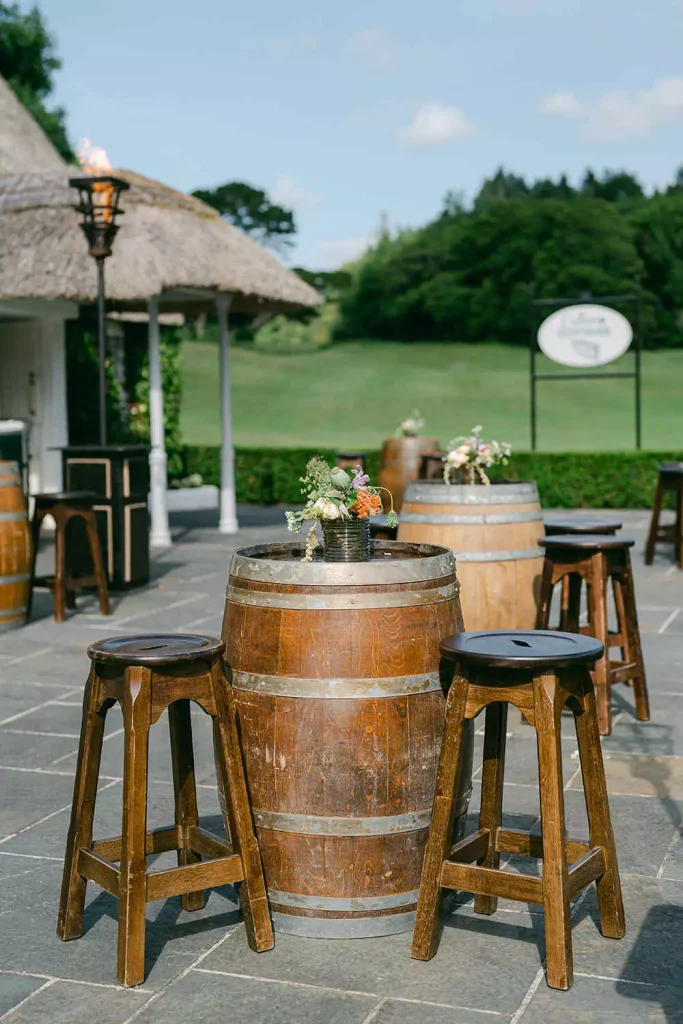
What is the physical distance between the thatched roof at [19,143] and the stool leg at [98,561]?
812cm

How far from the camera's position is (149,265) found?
1237 centimetres

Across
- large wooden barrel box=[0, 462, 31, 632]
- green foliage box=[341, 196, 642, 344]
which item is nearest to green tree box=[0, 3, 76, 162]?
green foliage box=[341, 196, 642, 344]

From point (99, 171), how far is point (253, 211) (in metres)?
67.1

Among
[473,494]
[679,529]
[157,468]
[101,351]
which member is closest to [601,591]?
[473,494]

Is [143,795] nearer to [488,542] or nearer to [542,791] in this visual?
[542,791]

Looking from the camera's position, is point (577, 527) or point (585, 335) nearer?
point (577, 527)

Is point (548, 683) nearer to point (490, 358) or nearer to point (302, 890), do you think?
point (302, 890)

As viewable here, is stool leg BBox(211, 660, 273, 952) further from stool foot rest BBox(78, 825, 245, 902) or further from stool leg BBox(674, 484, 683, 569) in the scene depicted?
stool leg BBox(674, 484, 683, 569)

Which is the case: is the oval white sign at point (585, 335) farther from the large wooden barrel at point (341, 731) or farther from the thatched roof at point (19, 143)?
the large wooden barrel at point (341, 731)

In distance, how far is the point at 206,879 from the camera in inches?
127

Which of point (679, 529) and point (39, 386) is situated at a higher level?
point (39, 386)

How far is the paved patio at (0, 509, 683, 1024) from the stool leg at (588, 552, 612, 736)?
0.93ft

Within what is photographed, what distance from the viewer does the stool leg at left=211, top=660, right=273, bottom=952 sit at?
3.23m

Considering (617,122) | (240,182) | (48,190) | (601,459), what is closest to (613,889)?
(48,190)
